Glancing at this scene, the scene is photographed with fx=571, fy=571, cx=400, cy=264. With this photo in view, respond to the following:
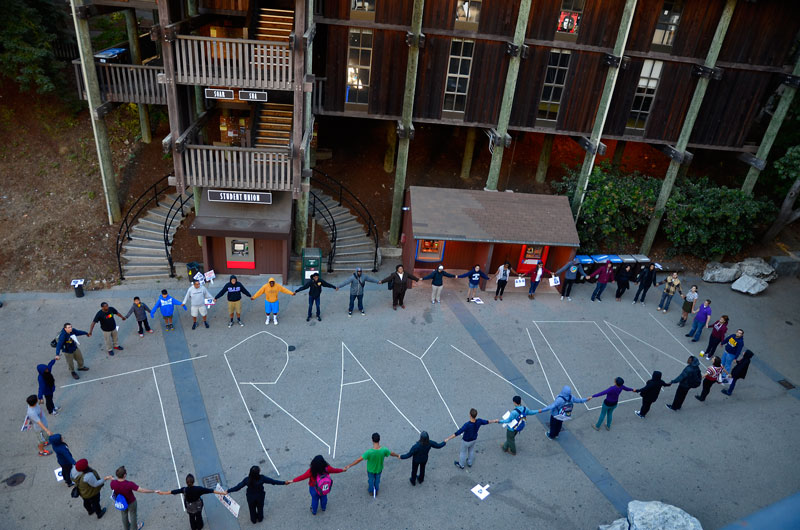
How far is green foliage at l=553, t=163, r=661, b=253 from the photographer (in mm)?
21688

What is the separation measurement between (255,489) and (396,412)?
4.76 metres

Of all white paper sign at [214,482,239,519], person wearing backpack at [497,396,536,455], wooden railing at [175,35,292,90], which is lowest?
Result: white paper sign at [214,482,239,519]

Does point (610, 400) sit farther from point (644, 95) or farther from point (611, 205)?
point (644, 95)

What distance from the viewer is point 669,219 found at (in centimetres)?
2258

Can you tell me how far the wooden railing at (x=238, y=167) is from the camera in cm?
1772

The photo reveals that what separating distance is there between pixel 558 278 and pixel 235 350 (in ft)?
36.0

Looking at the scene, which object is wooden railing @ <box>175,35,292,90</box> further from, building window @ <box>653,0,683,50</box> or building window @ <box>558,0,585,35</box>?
building window @ <box>653,0,683,50</box>

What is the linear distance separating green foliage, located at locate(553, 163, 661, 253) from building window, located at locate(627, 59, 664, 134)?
75.7 inches

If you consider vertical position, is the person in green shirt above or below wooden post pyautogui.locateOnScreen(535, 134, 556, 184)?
below

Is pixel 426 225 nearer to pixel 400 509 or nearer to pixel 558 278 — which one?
pixel 558 278

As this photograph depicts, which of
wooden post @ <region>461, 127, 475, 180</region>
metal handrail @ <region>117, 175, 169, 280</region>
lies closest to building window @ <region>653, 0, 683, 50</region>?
wooden post @ <region>461, 127, 475, 180</region>

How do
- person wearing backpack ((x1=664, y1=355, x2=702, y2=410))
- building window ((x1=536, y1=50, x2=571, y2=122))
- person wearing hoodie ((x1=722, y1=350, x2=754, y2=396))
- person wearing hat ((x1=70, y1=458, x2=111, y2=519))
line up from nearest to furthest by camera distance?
1. person wearing hat ((x1=70, y1=458, x2=111, y2=519))
2. person wearing backpack ((x1=664, y1=355, x2=702, y2=410))
3. person wearing hoodie ((x1=722, y1=350, x2=754, y2=396))
4. building window ((x1=536, y1=50, x2=571, y2=122))

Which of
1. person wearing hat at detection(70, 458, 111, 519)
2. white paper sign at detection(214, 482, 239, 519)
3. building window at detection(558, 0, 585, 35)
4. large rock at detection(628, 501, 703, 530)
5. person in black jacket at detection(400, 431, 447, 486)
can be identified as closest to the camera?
person wearing hat at detection(70, 458, 111, 519)

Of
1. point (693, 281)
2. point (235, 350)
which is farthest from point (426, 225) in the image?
point (693, 281)
